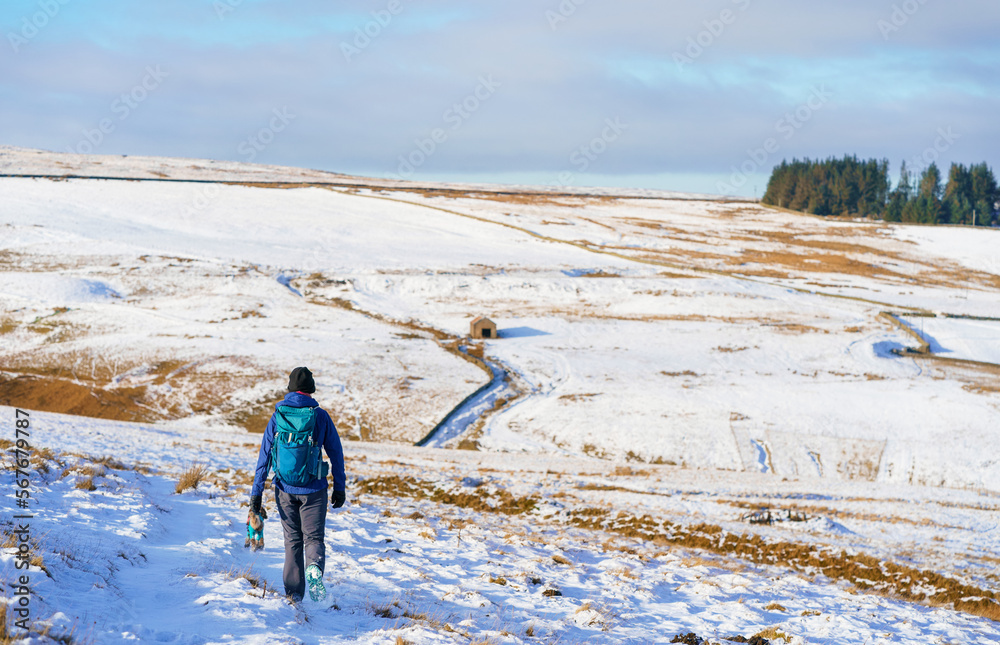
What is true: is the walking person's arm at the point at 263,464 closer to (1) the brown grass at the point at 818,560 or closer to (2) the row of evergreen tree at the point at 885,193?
(1) the brown grass at the point at 818,560

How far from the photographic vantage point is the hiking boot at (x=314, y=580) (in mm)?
8461

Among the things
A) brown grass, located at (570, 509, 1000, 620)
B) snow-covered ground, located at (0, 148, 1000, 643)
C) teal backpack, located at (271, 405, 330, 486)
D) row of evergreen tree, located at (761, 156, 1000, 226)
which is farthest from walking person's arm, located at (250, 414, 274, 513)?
row of evergreen tree, located at (761, 156, 1000, 226)

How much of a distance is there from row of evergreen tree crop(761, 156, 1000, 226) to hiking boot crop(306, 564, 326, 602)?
168688 millimetres

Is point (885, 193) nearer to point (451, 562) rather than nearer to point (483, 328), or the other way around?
point (483, 328)

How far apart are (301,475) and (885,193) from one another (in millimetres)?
186515

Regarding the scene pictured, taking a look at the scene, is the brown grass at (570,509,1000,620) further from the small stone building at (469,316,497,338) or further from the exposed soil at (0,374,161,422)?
the small stone building at (469,316,497,338)

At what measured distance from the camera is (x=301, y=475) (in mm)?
8305

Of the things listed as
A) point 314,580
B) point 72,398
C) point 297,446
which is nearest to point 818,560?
point 314,580

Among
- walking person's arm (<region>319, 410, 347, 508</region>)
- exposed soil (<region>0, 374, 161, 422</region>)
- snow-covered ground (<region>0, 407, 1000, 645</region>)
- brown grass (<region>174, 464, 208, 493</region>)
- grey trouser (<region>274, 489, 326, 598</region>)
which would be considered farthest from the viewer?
exposed soil (<region>0, 374, 161, 422</region>)

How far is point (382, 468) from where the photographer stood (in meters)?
23.7

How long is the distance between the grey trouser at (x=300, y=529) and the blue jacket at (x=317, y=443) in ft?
0.39

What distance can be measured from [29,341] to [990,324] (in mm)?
74650

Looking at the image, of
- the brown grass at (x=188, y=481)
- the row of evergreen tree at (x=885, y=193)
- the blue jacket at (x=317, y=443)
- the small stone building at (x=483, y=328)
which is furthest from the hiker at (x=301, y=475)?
the row of evergreen tree at (x=885, y=193)

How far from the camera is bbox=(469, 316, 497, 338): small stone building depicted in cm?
5131
